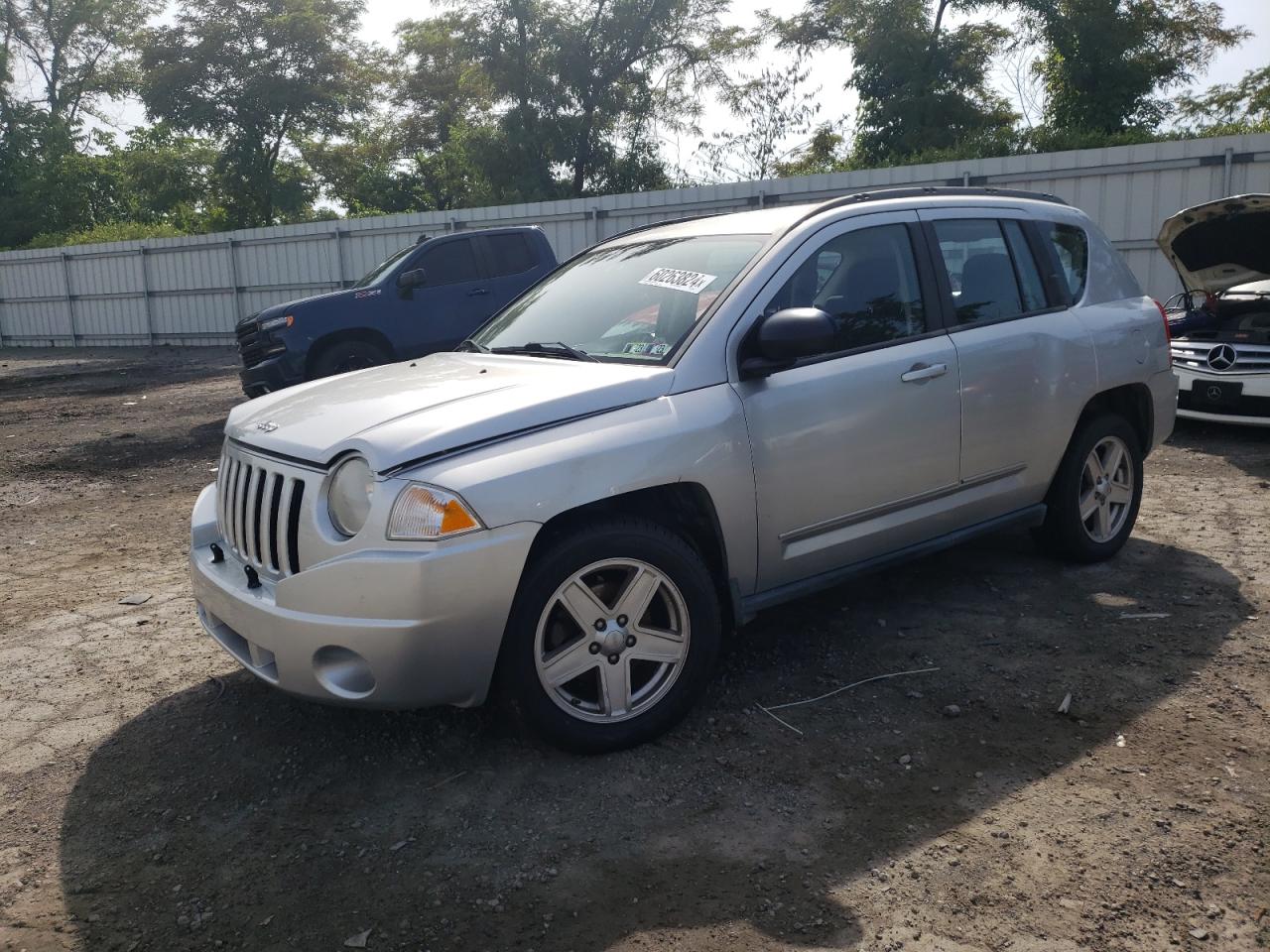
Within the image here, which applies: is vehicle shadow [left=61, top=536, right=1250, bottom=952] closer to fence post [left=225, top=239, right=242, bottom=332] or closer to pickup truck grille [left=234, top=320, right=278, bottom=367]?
pickup truck grille [left=234, top=320, right=278, bottom=367]

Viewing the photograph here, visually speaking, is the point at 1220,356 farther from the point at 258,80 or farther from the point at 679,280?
the point at 258,80

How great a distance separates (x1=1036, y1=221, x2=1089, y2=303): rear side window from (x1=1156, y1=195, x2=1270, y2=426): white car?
129 inches

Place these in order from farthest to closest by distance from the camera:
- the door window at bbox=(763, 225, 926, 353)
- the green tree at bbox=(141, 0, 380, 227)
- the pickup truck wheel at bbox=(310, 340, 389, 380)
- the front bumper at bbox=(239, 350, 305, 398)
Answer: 1. the green tree at bbox=(141, 0, 380, 227)
2. the pickup truck wheel at bbox=(310, 340, 389, 380)
3. the front bumper at bbox=(239, 350, 305, 398)
4. the door window at bbox=(763, 225, 926, 353)

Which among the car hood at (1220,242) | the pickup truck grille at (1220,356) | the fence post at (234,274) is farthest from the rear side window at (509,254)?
the fence post at (234,274)

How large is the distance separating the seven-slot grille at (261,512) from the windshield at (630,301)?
3.75 feet

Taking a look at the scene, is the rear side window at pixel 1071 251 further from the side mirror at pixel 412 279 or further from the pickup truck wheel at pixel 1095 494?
the side mirror at pixel 412 279

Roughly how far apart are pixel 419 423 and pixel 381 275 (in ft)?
27.3

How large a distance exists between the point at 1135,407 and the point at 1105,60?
75.6 feet

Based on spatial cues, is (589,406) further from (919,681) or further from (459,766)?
(919,681)

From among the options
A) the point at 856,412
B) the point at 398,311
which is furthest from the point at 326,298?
the point at 856,412

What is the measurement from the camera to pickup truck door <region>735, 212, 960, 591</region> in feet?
12.0

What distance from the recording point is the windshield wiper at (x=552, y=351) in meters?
3.85

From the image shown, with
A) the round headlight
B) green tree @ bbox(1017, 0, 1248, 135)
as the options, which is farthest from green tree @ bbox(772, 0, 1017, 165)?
the round headlight

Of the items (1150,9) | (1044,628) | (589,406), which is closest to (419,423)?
(589,406)
